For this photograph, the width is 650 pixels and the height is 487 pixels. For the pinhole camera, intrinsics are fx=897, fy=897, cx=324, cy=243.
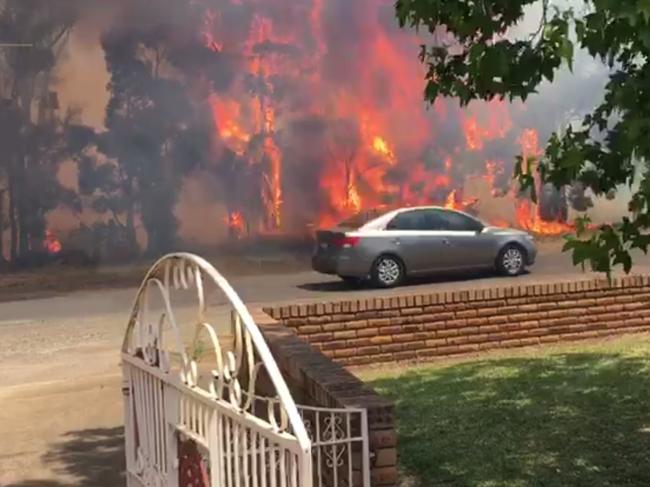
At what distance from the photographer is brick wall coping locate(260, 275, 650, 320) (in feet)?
25.6

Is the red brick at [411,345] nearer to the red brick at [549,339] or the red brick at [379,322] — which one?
the red brick at [379,322]

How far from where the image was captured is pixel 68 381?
8602 millimetres

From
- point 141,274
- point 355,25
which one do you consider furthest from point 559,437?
point 355,25

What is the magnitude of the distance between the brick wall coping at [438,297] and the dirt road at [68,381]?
5.53 ft

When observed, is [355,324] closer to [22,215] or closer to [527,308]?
[527,308]

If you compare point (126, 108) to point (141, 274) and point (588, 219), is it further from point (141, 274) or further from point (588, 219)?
point (588, 219)

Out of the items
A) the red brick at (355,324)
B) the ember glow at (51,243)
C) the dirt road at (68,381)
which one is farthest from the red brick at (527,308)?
the ember glow at (51,243)

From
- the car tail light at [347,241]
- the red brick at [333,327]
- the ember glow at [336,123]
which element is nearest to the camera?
the red brick at [333,327]

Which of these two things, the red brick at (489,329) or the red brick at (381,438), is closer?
the red brick at (381,438)

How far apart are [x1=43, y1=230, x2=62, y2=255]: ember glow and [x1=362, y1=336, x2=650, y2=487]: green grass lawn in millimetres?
16352

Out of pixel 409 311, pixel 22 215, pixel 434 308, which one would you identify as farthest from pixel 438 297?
pixel 22 215

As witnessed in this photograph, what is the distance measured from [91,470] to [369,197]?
788 inches

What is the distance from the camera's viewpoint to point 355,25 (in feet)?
85.4

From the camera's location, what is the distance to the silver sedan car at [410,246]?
1569cm
